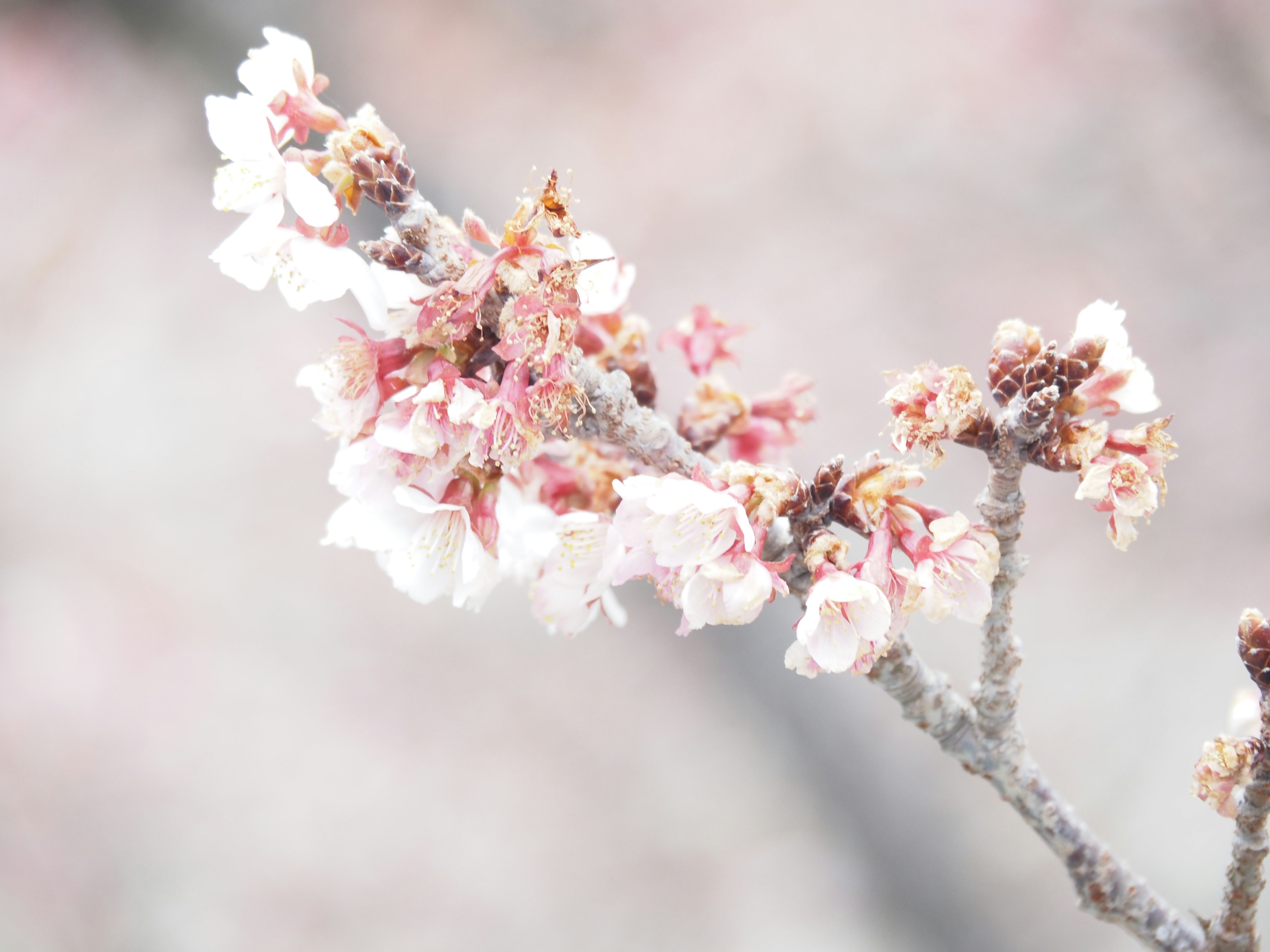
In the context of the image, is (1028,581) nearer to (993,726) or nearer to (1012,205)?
(1012,205)

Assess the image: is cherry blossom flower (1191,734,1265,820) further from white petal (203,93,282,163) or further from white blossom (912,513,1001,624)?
white petal (203,93,282,163)

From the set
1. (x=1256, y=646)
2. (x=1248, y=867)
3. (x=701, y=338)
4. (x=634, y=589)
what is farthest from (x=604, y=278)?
(x=634, y=589)

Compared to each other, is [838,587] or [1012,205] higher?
[1012,205]

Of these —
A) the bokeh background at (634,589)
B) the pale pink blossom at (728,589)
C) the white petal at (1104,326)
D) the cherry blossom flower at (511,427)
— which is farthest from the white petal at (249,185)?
the bokeh background at (634,589)

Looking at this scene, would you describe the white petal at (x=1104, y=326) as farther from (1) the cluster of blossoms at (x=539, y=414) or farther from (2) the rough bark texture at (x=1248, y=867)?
(2) the rough bark texture at (x=1248, y=867)

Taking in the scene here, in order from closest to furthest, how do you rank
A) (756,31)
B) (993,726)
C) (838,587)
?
(838,587) < (993,726) < (756,31)

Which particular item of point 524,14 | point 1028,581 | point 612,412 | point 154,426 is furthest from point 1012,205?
point 154,426

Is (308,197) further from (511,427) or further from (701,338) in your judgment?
(701,338)
